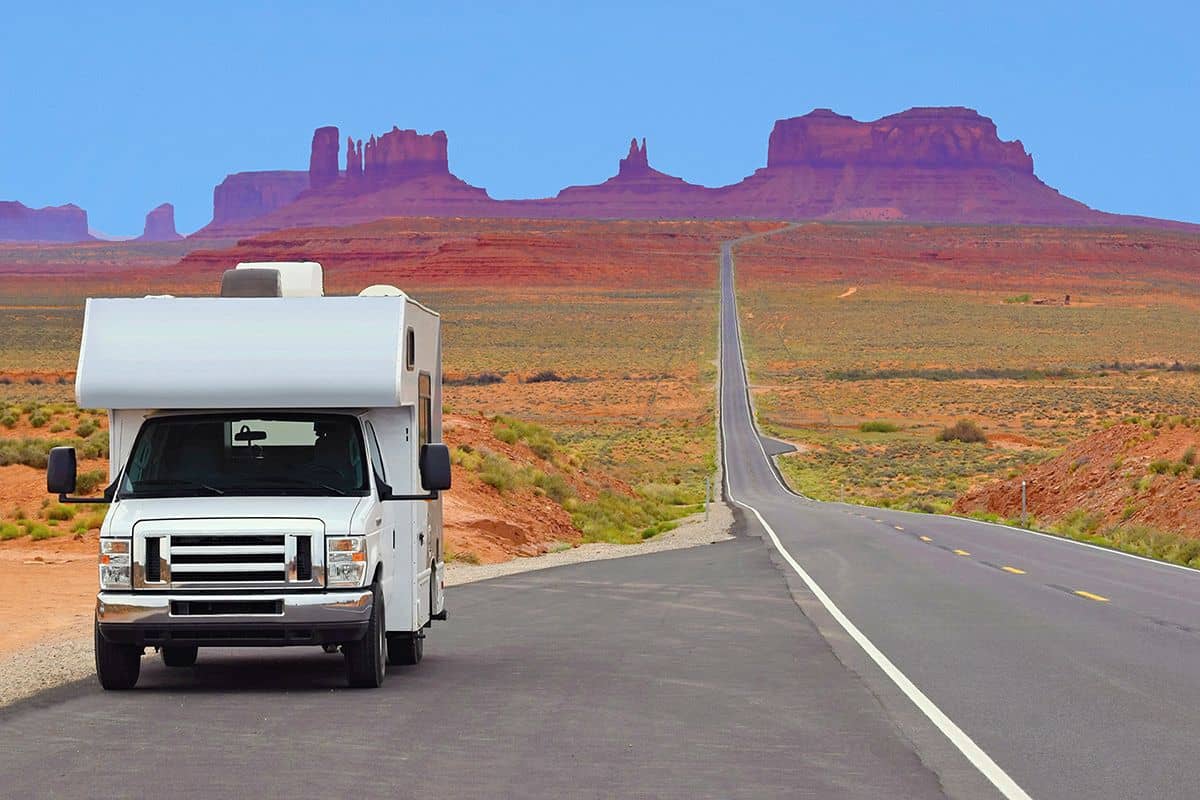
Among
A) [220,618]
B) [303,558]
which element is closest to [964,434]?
[303,558]

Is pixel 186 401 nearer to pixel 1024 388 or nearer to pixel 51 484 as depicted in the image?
pixel 51 484

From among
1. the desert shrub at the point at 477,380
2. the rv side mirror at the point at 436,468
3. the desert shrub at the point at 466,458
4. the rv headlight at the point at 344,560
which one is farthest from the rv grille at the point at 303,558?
the desert shrub at the point at 477,380

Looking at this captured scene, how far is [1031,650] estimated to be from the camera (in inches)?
566


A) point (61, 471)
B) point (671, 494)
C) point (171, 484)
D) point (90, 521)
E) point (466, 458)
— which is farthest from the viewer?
point (671, 494)

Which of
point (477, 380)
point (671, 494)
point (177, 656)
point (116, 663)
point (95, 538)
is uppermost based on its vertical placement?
point (477, 380)

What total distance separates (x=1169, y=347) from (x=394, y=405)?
131m

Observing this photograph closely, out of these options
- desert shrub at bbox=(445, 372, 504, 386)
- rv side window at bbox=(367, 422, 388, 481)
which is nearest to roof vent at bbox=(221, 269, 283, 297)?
rv side window at bbox=(367, 422, 388, 481)

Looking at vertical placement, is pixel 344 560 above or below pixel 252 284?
below

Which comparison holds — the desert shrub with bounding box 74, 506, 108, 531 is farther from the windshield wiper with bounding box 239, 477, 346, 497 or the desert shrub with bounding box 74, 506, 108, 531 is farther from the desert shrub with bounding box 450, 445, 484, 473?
the windshield wiper with bounding box 239, 477, 346, 497

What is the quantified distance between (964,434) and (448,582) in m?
63.8

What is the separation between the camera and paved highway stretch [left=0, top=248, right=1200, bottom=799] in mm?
8578

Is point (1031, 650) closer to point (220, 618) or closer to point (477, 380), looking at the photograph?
point (220, 618)

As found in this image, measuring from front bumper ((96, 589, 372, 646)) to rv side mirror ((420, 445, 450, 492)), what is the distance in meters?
1.19

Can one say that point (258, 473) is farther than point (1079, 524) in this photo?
No
